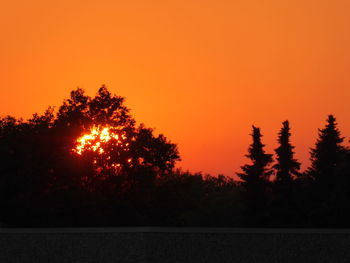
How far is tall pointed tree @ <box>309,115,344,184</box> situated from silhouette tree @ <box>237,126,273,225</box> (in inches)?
171

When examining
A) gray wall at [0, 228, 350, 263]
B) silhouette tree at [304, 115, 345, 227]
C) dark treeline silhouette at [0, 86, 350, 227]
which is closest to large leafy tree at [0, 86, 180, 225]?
dark treeline silhouette at [0, 86, 350, 227]

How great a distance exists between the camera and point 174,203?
5091cm

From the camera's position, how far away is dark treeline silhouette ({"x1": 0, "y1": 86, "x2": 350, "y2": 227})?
42750mm

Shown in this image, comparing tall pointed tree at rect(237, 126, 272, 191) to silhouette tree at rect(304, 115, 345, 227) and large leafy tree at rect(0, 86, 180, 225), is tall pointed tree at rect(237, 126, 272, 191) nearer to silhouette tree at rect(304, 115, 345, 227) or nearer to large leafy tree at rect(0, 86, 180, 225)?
silhouette tree at rect(304, 115, 345, 227)

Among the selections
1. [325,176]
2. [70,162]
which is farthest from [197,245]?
[325,176]

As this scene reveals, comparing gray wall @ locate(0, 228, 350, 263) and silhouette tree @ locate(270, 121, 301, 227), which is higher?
silhouette tree @ locate(270, 121, 301, 227)

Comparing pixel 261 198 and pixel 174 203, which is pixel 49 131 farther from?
pixel 261 198

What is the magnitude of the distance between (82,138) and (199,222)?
165ft

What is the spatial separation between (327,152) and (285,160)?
173 inches

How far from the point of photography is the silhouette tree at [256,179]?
6200 cm

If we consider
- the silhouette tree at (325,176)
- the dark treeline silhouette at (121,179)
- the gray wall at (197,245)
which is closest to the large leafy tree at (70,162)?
the dark treeline silhouette at (121,179)

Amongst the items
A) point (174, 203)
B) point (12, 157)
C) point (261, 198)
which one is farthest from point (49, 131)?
point (261, 198)

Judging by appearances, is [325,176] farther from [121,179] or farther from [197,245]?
[197,245]

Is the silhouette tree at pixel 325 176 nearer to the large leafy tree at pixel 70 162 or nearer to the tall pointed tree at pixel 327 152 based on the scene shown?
the tall pointed tree at pixel 327 152
